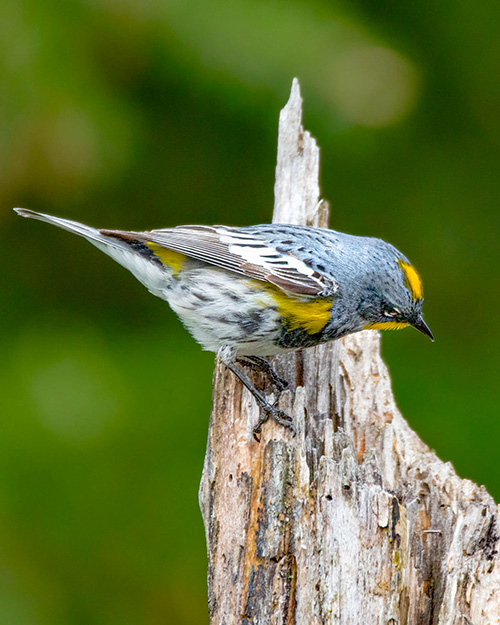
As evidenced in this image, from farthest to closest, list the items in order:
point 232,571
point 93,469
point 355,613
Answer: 1. point 93,469
2. point 232,571
3. point 355,613

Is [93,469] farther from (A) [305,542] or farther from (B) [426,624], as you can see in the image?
(B) [426,624]

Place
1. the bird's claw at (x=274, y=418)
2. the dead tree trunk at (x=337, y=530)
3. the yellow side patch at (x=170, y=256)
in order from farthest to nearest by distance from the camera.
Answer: the yellow side patch at (x=170, y=256)
the bird's claw at (x=274, y=418)
the dead tree trunk at (x=337, y=530)

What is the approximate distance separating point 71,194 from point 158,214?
1.50 ft

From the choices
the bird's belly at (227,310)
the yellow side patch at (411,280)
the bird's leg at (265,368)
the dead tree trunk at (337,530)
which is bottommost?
the dead tree trunk at (337,530)

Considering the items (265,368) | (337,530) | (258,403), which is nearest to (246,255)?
(265,368)

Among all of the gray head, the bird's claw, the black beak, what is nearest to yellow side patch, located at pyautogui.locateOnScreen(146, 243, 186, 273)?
the gray head

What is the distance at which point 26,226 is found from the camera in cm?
411

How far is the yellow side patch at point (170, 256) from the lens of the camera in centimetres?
326

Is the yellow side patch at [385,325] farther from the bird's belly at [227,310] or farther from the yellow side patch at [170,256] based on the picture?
the yellow side patch at [170,256]

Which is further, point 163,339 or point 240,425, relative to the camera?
point 163,339

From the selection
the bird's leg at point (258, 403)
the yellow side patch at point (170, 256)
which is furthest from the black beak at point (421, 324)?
the yellow side patch at point (170, 256)

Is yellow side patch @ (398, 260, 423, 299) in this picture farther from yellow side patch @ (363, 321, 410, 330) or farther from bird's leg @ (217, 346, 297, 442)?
bird's leg @ (217, 346, 297, 442)

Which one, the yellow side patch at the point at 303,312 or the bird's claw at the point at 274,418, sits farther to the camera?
the yellow side patch at the point at 303,312

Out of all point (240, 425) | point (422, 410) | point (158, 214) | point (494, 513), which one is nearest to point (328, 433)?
point (240, 425)
